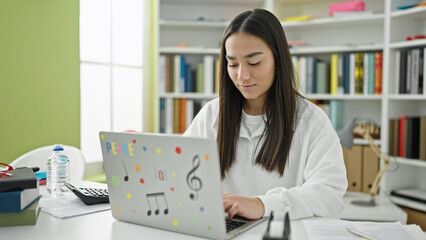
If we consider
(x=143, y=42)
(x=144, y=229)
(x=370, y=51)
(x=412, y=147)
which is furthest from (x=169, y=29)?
(x=144, y=229)

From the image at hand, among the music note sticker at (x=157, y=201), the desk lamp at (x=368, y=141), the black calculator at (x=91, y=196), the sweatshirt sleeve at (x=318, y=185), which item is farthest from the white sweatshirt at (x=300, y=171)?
the desk lamp at (x=368, y=141)

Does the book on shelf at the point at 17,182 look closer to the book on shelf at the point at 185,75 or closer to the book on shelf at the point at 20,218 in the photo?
the book on shelf at the point at 20,218

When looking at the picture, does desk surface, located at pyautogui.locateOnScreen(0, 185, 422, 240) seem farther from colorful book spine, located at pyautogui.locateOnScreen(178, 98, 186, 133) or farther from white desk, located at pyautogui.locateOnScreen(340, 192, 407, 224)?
colorful book spine, located at pyautogui.locateOnScreen(178, 98, 186, 133)

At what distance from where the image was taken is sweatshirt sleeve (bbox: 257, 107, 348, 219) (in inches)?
46.4

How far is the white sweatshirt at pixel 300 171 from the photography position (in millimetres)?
1202

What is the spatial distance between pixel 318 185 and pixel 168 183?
0.52m

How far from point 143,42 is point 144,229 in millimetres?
2459

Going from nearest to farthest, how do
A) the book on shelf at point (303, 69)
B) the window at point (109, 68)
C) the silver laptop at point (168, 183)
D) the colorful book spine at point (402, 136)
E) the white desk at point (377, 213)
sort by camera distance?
the silver laptop at point (168, 183) < the white desk at point (377, 213) < the colorful book spine at point (402, 136) < the window at point (109, 68) < the book on shelf at point (303, 69)

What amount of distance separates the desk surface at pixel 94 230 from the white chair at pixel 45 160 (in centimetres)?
93

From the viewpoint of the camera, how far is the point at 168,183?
3.10 feet

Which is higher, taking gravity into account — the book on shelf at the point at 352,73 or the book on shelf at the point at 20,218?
the book on shelf at the point at 352,73

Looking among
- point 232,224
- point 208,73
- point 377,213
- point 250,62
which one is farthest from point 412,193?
point 232,224

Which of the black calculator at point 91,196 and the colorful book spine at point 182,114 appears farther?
the colorful book spine at point 182,114

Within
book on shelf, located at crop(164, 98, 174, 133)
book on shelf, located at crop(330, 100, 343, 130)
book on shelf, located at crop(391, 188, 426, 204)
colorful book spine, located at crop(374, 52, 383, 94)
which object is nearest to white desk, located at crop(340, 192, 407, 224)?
book on shelf, located at crop(391, 188, 426, 204)
